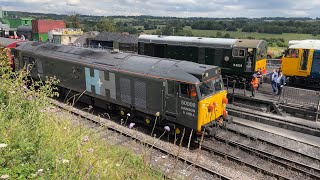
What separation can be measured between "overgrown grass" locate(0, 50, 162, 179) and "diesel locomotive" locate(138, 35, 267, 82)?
43.9 feet

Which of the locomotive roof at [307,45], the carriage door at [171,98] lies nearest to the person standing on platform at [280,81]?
the locomotive roof at [307,45]

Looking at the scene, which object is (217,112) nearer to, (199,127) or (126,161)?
(199,127)

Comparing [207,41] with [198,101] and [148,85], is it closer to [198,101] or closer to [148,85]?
[148,85]

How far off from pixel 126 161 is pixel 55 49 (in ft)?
43.8

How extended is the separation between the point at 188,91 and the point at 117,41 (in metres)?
34.3

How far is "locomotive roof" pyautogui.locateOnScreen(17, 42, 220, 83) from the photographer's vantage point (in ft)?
40.9

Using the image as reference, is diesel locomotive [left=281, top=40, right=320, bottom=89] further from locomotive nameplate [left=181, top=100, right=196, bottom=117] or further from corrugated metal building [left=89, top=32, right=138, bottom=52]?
corrugated metal building [left=89, top=32, right=138, bottom=52]

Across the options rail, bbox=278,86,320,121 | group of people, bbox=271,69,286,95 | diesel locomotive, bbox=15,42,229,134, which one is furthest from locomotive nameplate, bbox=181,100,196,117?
group of people, bbox=271,69,286,95

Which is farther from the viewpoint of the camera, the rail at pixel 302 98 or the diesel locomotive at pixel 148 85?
the rail at pixel 302 98

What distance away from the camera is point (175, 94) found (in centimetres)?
1254

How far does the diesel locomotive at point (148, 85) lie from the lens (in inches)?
480

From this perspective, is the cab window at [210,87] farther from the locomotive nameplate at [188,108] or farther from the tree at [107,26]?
the tree at [107,26]

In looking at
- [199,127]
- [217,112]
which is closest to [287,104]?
[217,112]

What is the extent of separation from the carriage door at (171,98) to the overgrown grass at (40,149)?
411cm
